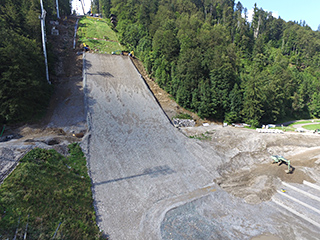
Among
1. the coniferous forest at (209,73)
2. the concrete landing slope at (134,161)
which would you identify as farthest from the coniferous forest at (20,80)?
the coniferous forest at (209,73)

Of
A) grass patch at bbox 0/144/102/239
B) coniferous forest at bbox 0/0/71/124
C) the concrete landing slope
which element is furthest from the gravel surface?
coniferous forest at bbox 0/0/71/124

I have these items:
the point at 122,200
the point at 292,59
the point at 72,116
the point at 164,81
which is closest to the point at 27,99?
the point at 72,116

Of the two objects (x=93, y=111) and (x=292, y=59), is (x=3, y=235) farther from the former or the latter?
(x=292, y=59)

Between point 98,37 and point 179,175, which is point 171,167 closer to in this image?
point 179,175

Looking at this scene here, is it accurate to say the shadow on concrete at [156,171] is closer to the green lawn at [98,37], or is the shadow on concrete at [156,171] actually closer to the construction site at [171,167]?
the construction site at [171,167]

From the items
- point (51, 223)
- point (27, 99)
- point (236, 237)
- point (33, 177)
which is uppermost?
point (27, 99)

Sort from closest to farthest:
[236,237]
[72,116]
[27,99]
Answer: [236,237]
[27,99]
[72,116]

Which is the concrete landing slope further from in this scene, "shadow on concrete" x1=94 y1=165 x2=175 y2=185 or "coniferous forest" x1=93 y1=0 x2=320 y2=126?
"coniferous forest" x1=93 y1=0 x2=320 y2=126
